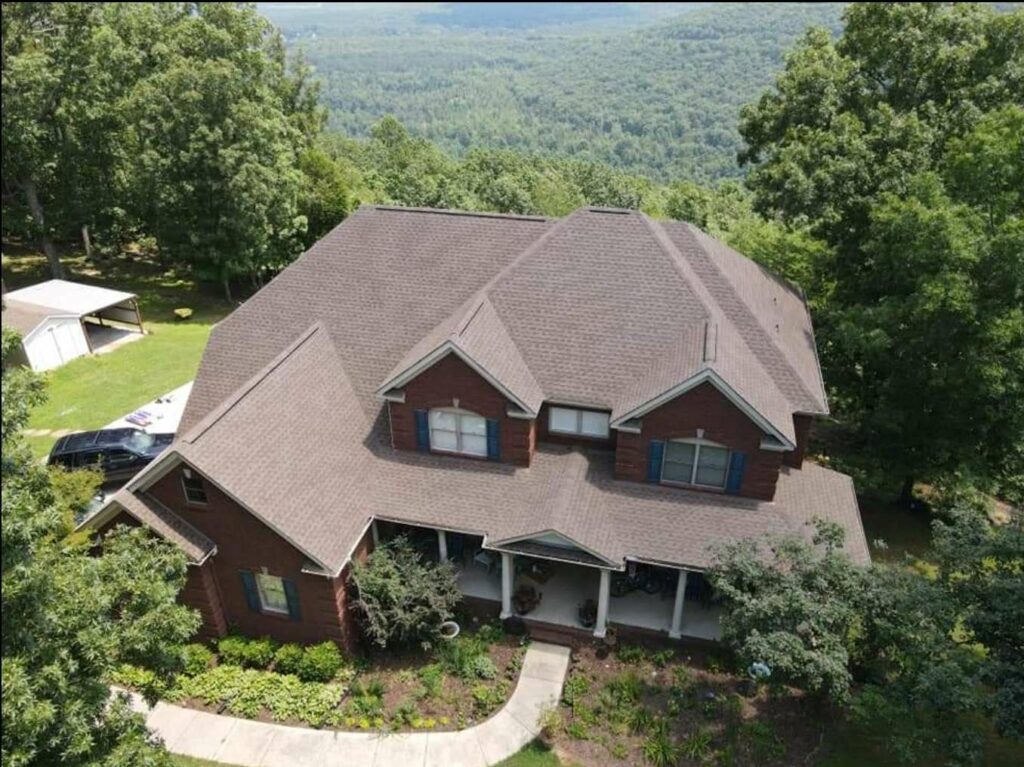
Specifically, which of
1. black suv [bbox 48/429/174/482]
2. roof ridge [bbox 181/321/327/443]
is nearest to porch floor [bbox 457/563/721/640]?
roof ridge [bbox 181/321/327/443]

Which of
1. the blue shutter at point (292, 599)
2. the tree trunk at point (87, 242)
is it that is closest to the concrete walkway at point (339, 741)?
the blue shutter at point (292, 599)

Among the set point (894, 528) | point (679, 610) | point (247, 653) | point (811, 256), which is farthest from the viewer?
point (811, 256)

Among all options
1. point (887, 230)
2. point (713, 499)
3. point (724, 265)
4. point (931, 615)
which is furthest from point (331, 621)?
point (887, 230)

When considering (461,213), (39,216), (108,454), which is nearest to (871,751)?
(461,213)

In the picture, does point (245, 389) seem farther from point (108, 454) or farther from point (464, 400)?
point (108, 454)

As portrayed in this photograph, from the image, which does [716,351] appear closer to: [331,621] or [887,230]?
[887,230]

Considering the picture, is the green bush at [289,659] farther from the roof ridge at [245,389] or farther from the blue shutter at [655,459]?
the blue shutter at [655,459]
